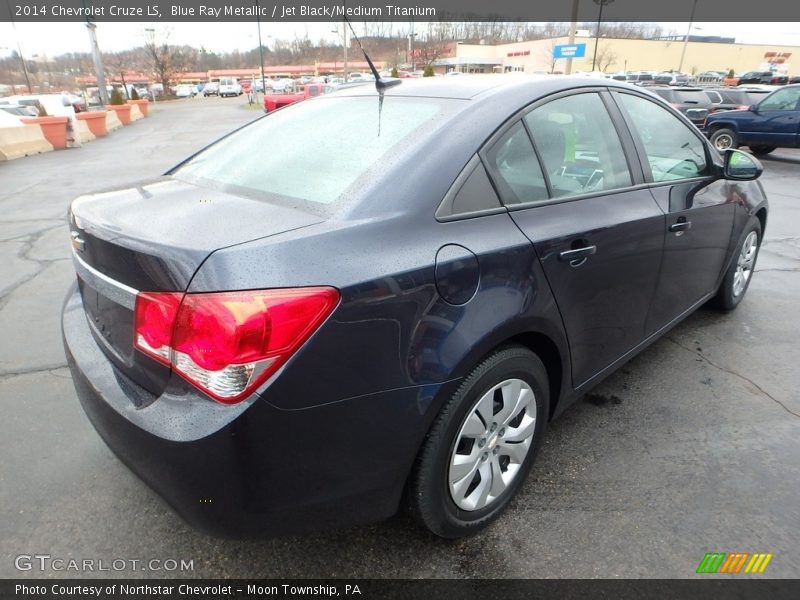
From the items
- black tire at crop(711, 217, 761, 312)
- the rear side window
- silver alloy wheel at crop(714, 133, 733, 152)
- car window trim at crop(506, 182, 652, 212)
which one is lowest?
silver alloy wheel at crop(714, 133, 733, 152)

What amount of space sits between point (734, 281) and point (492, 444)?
3.05m

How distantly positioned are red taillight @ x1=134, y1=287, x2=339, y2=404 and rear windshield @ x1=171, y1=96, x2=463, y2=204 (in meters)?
0.47

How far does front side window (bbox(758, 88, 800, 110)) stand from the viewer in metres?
12.2

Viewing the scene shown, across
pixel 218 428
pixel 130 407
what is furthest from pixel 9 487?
pixel 218 428

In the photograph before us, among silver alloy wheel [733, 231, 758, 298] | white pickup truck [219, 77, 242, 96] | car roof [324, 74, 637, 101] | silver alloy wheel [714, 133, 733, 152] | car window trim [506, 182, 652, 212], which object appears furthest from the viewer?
white pickup truck [219, 77, 242, 96]

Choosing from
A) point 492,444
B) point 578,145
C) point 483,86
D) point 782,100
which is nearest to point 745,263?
point 578,145

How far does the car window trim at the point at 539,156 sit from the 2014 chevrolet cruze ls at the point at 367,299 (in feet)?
0.04

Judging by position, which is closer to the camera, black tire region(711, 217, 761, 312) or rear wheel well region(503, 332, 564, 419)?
rear wheel well region(503, 332, 564, 419)

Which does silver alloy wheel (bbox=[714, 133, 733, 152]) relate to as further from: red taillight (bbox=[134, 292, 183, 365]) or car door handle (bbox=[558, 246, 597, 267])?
red taillight (bbox=[134, 292, 183, 365])

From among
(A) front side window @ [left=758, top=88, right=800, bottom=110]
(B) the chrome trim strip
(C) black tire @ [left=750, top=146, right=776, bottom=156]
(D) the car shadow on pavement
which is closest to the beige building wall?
(C) black tire @ [left=750, top=146, right=776, bottom=156]

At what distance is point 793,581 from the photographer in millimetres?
1913

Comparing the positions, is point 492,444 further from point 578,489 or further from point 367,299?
point 367,299

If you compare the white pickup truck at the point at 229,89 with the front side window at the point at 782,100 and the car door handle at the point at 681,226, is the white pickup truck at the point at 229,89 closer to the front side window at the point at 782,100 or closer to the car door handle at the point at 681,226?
the front side window at the point at 782,100

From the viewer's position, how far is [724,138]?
44.0ft
